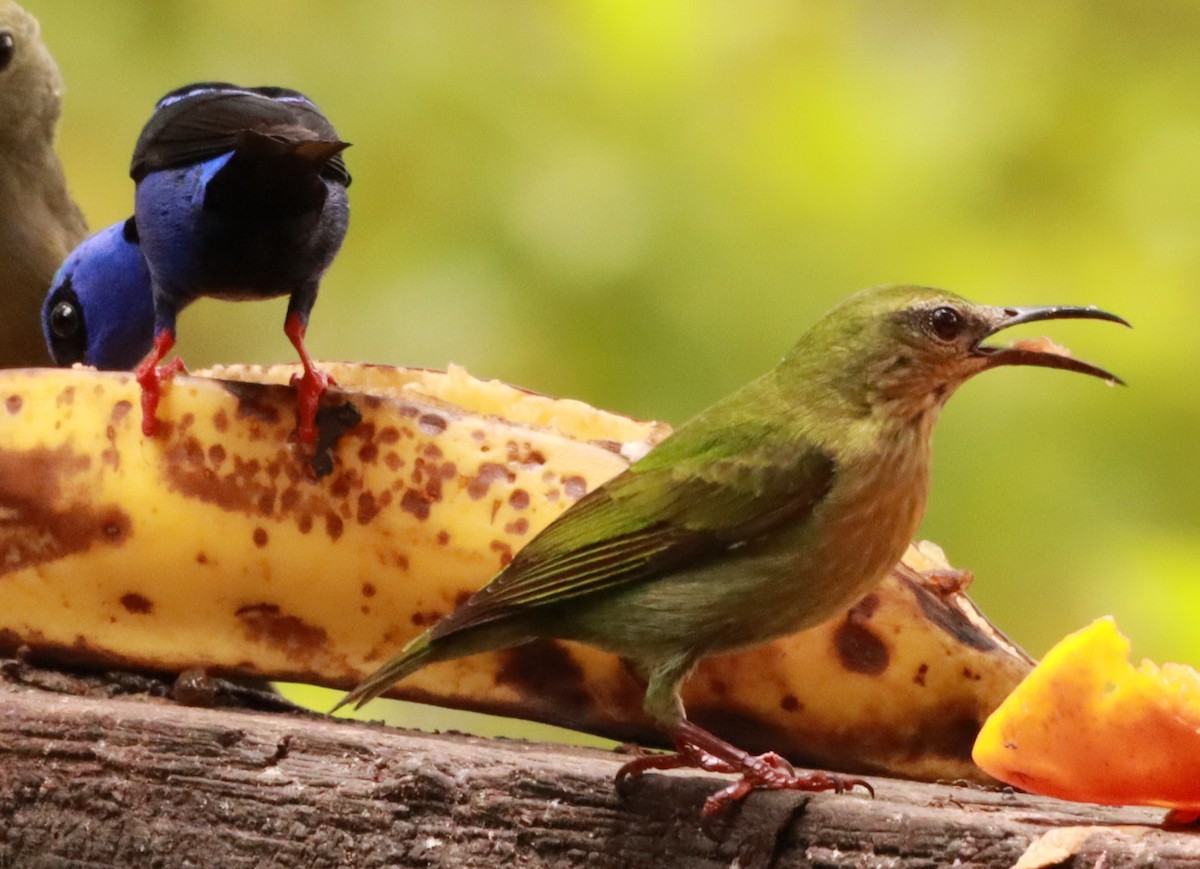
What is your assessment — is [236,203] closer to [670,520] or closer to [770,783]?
[670,520]

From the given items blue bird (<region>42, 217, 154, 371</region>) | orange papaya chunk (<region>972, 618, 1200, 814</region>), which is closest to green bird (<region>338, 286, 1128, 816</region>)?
orange papaya chunk (<region>972, 618, 1200, 814</region>)

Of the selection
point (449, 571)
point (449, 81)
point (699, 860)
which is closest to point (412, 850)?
point (699, 860)

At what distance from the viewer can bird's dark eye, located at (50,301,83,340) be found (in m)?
2.77

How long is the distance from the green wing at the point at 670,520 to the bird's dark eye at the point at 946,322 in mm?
184

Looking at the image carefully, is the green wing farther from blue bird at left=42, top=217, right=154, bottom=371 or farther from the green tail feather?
blue bird at left=42, top=217, right=154, bottom=371

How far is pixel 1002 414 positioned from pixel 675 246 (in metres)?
0.85

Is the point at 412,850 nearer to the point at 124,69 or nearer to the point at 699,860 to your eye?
the point at 699,860

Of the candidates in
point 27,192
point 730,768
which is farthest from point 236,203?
point 27,192

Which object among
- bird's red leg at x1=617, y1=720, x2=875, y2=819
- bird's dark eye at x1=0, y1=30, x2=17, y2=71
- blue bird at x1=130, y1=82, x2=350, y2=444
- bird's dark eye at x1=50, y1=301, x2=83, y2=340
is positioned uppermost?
bird's dark eye at x1=0, y1=30, x2=17, y2=71

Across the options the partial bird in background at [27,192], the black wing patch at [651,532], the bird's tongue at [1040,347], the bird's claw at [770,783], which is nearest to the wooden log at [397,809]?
the bird's claw at [770,783]

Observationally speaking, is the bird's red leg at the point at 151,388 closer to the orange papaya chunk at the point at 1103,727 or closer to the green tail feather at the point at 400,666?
the green tail feather at the point at 400,666

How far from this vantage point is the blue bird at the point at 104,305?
8.91 ft

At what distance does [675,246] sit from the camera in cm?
354

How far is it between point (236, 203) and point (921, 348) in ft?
3.21
